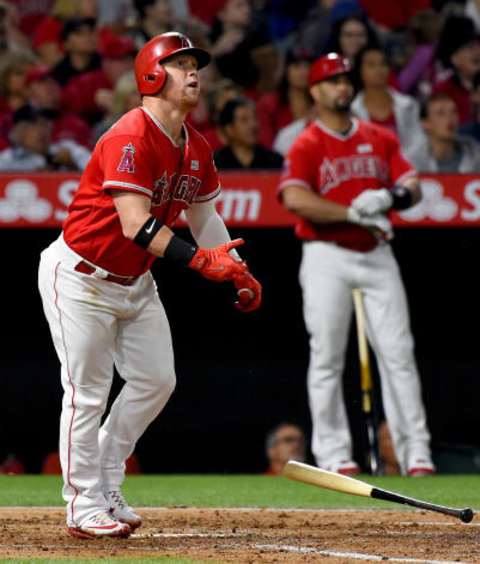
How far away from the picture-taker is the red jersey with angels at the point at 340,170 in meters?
7.36

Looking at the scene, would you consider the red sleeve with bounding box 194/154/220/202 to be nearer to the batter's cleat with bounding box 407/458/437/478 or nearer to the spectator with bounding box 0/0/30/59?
the batter's cleat with bounding box 407/458/437/478

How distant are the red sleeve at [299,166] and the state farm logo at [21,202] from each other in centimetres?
149

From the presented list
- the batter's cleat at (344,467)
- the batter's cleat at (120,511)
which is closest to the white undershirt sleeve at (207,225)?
the batter's cleat at (120,511)

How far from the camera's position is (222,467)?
8.87m

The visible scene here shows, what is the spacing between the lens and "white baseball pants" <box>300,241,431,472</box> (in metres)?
Result: 7.21

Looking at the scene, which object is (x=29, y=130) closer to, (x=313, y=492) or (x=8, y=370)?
(x=8, y=370)

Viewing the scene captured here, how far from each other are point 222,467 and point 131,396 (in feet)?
13.3

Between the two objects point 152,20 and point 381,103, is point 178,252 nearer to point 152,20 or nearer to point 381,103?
point 381,103

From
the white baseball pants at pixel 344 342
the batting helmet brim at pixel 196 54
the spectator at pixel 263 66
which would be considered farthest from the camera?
the spectator at pixel 263 66

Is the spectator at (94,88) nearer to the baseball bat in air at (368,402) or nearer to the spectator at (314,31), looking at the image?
the spectator at (314,31)

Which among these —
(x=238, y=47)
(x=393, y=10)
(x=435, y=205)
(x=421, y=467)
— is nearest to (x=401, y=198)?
(x=435, y=205)

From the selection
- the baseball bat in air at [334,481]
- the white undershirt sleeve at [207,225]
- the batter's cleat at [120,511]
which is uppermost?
the white undershirt sleeve at [207,225]

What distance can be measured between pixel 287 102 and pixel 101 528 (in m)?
5.63

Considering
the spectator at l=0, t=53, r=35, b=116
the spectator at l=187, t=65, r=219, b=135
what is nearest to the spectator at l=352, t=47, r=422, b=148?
the spectator at l=187, t=65, r=219, b=135
